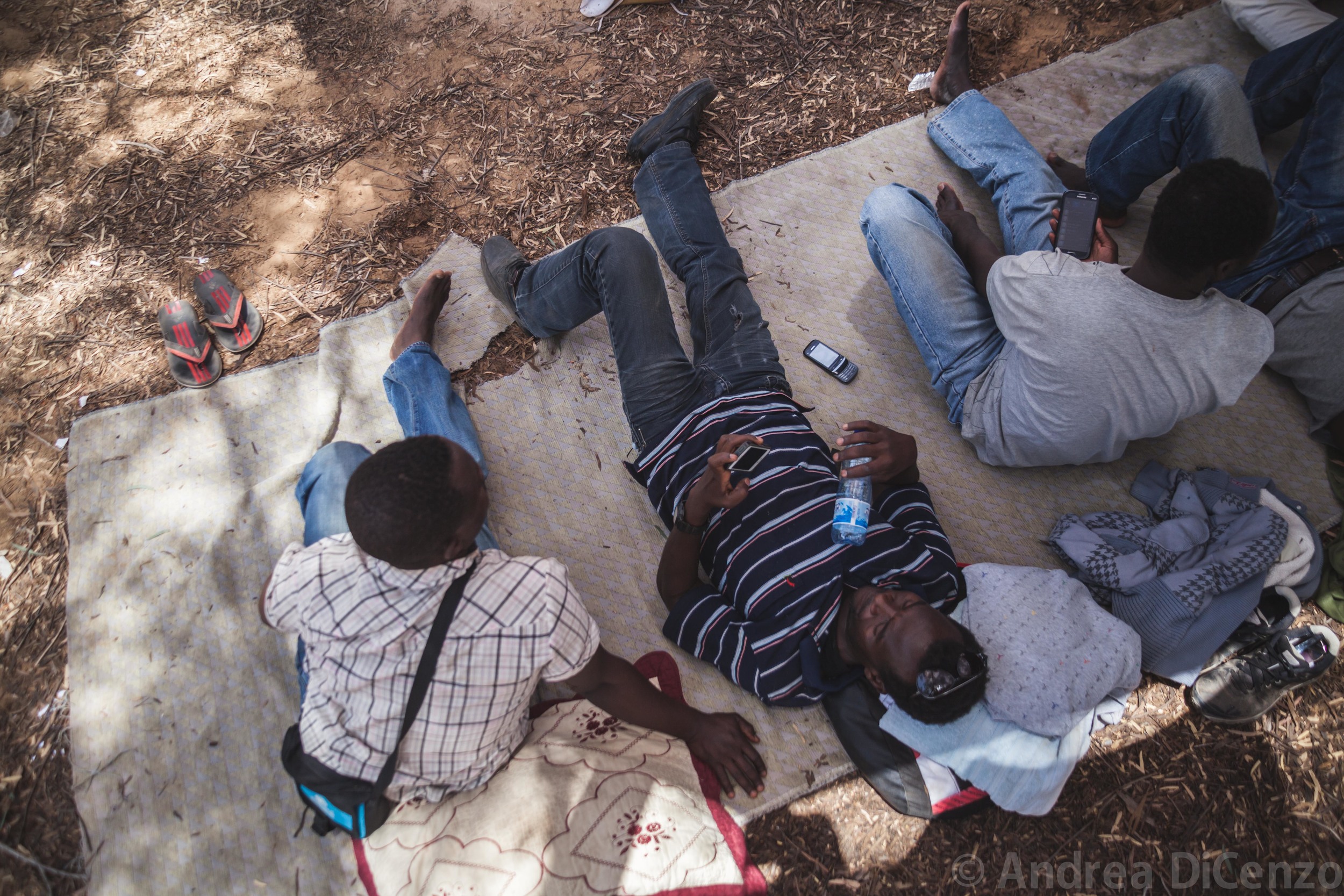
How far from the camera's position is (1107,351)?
113 inches

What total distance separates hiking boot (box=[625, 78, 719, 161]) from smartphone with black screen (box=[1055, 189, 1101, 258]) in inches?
80.7

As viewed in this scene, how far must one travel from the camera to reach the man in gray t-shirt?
268 centimetres

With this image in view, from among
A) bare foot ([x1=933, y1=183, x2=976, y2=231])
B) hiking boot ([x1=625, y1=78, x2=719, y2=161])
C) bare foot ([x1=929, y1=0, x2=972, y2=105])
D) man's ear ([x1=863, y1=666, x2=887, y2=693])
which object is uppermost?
bare foot ([x1=929, y1=0, x2=972, y2=105])

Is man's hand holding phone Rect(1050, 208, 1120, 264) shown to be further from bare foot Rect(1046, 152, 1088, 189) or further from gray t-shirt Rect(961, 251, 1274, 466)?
gray t-shirt Rect(961, 251, 1274, 466)

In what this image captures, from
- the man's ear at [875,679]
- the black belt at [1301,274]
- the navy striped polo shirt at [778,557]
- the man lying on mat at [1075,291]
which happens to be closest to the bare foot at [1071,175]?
the man lying on mat at [1075,291]

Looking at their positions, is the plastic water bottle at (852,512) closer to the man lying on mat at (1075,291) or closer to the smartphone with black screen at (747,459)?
the smartphone with black screen at (747,459)

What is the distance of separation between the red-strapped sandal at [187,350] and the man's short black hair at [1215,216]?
436cm

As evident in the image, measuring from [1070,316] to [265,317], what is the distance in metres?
3.97

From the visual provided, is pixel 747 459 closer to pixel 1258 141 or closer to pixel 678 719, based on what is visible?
pixel 678 719

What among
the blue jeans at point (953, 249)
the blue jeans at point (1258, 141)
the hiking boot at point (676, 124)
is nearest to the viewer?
the blue jeans at point (1258, 141)

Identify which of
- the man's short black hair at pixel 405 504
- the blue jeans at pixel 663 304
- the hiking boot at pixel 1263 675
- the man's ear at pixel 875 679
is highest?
the man's short black hair at pixel 405 504

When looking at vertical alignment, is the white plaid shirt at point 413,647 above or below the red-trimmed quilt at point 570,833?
above

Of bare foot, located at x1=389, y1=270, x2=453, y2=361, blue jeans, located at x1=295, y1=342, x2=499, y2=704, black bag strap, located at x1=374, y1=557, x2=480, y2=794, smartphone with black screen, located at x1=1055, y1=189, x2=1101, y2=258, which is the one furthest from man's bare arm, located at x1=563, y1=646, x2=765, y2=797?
smartphone with black screen, located at x1=1055, y1=189, x2=1101, y2=258

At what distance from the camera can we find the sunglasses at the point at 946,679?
8.00 feet
